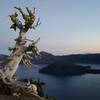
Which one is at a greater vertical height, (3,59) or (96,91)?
(3,59)

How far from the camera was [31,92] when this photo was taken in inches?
291

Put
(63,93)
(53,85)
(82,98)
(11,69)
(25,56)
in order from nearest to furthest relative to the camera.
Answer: (11,69) < (25,56) < (82,98) < (63,93) < (53,85)

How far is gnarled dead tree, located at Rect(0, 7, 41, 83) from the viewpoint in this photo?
8125 mm

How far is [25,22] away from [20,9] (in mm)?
407

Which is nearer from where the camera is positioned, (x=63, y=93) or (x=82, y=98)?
(x=82, y=98)

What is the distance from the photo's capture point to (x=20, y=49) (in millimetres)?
8641

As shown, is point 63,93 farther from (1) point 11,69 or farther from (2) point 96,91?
(1) point 11,69

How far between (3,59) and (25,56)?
2.17 feet

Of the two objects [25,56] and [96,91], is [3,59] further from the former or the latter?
[96,91]

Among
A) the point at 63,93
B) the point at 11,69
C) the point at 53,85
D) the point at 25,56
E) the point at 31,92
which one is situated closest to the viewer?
the point at 31,92

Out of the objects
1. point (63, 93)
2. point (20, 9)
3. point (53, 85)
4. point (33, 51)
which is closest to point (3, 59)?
point (33, 51)

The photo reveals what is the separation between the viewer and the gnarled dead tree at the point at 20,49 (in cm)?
812

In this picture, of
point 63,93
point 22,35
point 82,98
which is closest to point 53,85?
point 63,93

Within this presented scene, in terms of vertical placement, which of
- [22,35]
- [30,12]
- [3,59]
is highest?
[30,12]
